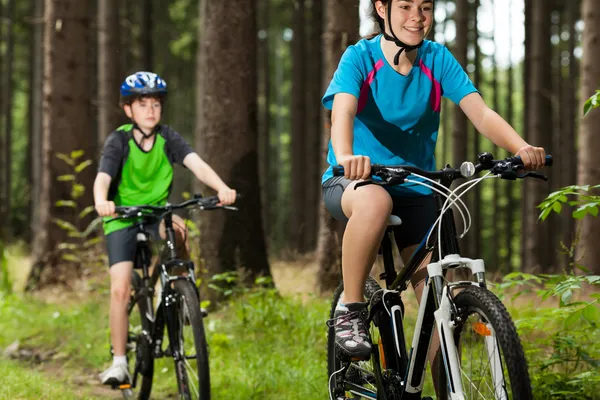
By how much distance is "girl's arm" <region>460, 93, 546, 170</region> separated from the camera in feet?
11.1

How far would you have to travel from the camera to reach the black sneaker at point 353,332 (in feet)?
12.4

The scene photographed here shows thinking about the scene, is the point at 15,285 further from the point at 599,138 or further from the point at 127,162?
the point at 599,138

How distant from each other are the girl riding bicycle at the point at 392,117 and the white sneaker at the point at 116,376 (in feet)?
7.53

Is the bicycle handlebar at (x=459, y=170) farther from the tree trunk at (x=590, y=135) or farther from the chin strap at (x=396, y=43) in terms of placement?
the tree trunk at (x=590, y=135)

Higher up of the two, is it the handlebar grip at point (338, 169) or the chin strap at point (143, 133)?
the chin strap at point (143, 133)

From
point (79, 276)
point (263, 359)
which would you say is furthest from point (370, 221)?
point (79, 276)

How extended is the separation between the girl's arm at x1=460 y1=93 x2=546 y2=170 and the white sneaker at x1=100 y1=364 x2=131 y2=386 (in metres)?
3.16

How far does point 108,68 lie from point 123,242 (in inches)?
392

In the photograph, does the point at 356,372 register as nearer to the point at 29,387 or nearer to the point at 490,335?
the point at 490,335

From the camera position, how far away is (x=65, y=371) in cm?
738

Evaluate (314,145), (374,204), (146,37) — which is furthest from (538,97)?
(374,204)

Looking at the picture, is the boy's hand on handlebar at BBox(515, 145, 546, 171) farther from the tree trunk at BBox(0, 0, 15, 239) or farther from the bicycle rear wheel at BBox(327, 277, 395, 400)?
the tree trunk at BBox(0, 0, 15, 239)

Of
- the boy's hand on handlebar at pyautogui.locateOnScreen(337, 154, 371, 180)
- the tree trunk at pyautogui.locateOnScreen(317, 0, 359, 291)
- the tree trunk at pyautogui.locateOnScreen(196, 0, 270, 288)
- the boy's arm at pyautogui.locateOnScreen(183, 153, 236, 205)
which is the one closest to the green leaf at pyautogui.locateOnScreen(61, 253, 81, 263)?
the tree trunk at pyautogui.locateOnScreen(196, 0, 270, 288)

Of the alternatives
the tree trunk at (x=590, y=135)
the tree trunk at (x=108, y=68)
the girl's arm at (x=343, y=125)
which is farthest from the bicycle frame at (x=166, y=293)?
the tree trunk at (x=108, y=68)
